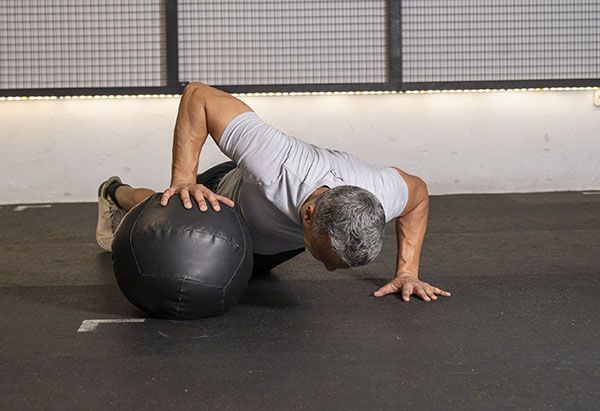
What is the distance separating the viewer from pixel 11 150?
5.42 meters

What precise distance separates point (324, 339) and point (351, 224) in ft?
1.19

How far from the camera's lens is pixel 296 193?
9.42 ft

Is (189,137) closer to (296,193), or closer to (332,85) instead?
A: (296,193)

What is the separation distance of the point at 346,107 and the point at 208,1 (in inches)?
38.8

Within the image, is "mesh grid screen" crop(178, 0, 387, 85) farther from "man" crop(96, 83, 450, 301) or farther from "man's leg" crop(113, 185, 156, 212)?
"man" crop(96, 83, 450, 301)

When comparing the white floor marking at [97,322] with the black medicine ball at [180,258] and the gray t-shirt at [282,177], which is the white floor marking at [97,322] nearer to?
the black medicine ball at [180,258]

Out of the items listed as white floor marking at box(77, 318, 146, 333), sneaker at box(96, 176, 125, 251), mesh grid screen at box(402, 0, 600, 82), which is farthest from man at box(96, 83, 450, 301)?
mesh grid screen at box(402, 0, 600, 82)

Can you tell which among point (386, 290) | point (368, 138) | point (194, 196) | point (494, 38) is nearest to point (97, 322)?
point (194, 196)

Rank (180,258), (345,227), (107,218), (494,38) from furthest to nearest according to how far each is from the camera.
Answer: (494,38) → (107,218) → (180,258) → (345,227)

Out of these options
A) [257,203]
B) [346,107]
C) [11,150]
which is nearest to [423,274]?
[257,203]

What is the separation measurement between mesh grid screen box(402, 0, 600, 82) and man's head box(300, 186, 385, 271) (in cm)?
285

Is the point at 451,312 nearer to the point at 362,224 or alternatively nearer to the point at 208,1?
the point at 362,224

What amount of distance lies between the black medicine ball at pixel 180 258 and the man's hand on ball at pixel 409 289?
1.88 feet

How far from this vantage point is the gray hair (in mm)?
2621
